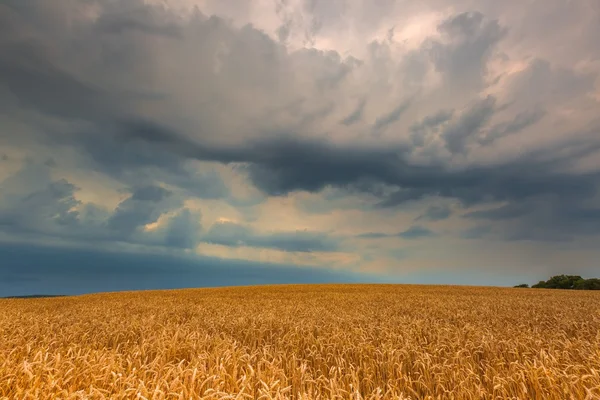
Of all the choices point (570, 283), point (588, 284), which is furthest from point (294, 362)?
point (570, 283)

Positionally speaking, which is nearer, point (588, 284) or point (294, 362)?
point (294, 362)

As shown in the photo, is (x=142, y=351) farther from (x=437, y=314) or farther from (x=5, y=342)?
(x=437, y=314)

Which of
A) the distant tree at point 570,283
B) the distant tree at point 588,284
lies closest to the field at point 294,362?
the distant tree at point 588,284

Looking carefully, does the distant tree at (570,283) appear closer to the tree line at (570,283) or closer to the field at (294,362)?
the tree line at (570,283)

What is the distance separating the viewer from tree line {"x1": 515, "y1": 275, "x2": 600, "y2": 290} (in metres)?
67.1

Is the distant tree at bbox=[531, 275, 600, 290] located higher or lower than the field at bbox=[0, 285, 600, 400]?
higher

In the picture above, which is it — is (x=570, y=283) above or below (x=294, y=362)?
above

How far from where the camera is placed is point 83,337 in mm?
9688

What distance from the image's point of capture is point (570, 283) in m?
72.6

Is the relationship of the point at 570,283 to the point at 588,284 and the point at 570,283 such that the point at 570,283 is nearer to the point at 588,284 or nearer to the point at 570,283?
the point at 570,283

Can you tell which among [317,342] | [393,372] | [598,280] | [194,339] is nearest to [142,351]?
[194,339]

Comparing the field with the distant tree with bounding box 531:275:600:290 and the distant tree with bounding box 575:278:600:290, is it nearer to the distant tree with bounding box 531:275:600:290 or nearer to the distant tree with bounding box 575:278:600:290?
the distant tree with bounding box 575:278:600:290

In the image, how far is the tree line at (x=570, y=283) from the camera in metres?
67.1

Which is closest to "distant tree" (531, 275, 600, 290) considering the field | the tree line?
the tree line
